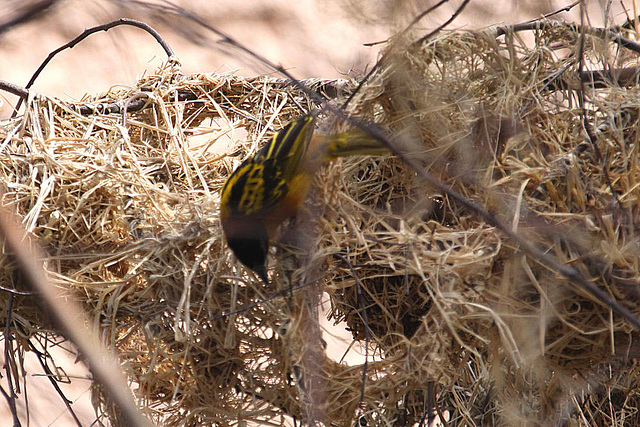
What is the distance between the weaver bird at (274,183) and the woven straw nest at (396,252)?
0.06 meters

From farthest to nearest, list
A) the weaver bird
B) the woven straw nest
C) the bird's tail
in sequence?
the bird's tail, the weaver bird, the woven straw nest

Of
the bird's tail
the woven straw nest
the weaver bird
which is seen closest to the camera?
the woven straw nest

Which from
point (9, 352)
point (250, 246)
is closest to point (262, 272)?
point (250, 246)

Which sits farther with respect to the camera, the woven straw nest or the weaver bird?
the weaver bird

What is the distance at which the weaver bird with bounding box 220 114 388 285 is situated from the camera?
60.1 inches

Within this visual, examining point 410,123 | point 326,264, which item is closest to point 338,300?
point 326,264

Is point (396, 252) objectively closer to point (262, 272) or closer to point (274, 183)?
point (262, 272)

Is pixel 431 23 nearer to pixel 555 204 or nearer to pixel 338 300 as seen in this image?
pixel 555 204

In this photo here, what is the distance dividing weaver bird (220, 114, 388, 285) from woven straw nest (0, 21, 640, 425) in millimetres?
56

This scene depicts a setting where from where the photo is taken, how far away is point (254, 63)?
2.70 feet

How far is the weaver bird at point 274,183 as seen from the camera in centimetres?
153

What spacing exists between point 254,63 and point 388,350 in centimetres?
109

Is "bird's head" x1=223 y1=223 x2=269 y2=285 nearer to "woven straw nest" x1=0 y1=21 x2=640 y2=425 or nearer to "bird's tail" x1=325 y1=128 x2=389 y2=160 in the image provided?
"woven straw nest" x1=0 y1=21 x2=640 y2=425

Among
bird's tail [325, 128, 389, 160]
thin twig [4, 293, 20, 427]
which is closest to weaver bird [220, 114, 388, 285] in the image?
bird's tail [325, 128, 389, 160]
